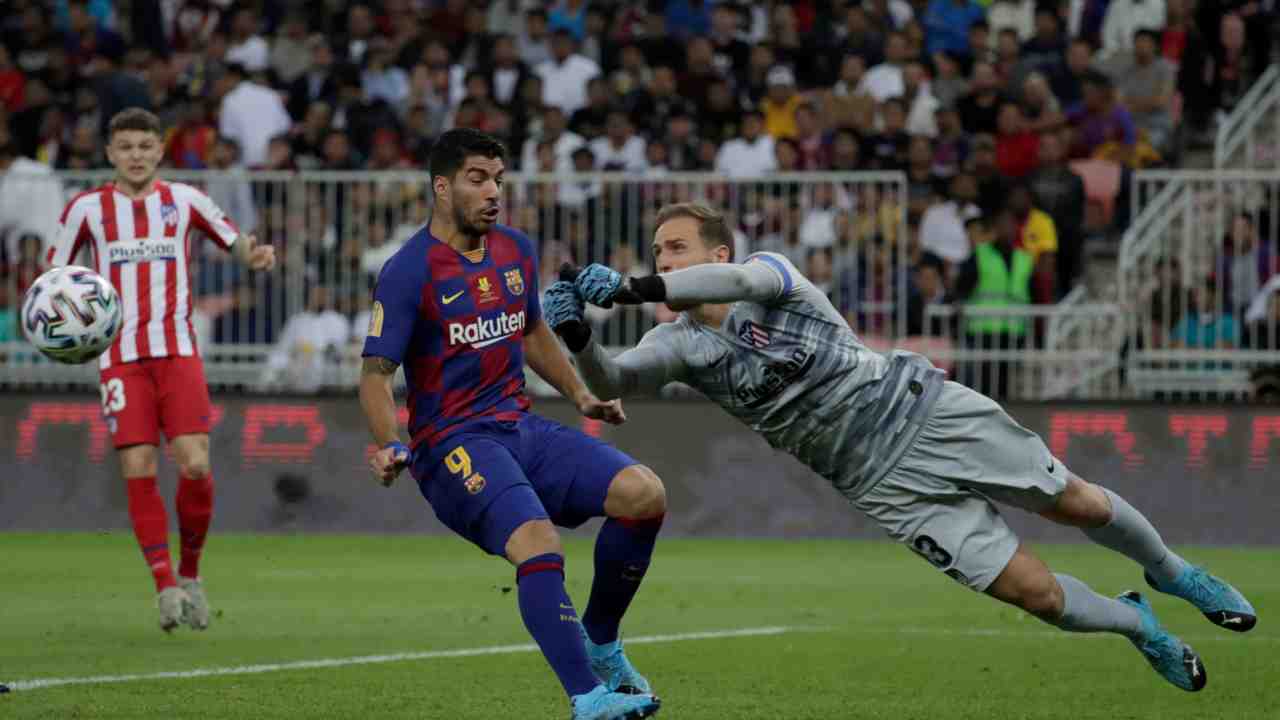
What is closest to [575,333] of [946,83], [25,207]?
[25,207]

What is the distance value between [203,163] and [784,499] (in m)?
6.53

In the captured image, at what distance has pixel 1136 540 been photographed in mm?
8469

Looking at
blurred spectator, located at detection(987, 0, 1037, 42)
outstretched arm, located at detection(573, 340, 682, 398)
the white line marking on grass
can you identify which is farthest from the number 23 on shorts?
blurred spectator, located at detection(987, 0, 1037, 42)

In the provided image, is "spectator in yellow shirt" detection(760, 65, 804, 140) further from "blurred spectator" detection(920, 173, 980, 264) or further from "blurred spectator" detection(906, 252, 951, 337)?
"blurred spectator" detection(906, 252, 951, 337)

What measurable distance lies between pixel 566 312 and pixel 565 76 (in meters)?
14.7

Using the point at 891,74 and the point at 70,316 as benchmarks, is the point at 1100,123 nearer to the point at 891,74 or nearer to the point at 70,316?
the point at 891,74

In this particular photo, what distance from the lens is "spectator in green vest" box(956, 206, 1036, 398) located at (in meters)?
17.0

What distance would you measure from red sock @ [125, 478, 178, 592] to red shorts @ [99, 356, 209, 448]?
0.79 feet

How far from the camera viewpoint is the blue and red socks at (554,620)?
291 inches

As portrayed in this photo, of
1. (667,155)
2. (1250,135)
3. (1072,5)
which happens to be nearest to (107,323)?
(667,155)

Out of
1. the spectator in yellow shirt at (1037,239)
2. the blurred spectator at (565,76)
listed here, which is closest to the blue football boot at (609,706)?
the spectator in yellow shirt at (1037,239)

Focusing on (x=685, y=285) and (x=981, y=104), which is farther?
(x=981, y=104)

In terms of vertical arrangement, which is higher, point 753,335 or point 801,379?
point 753,335

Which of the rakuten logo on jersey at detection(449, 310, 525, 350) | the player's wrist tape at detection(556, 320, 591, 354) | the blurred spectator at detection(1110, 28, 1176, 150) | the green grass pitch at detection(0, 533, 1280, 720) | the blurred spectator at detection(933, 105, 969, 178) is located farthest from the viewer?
the blurred spectator at detection(1110, 28, 1176, 150)
